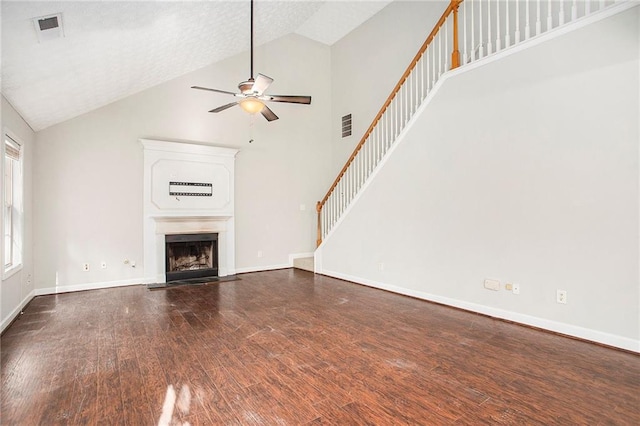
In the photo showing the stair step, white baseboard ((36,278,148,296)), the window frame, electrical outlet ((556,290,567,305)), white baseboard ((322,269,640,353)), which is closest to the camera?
white baseboard ((322,269,640,353))

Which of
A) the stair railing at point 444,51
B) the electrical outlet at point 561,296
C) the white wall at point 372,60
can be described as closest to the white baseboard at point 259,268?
the stair railing at point 444,51

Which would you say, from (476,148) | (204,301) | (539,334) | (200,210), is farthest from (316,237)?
(539,334)

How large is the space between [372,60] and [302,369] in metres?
6.45

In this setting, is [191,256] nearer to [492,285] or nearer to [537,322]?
[492,285]

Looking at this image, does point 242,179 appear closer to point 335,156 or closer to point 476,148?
point 335,156

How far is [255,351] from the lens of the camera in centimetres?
302

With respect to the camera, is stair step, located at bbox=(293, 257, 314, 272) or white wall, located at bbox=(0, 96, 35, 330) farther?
stair step, located at bbox=(293, 257, 314, 272)

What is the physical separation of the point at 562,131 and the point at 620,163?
59 cm

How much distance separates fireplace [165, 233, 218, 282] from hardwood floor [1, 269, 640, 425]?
171cm

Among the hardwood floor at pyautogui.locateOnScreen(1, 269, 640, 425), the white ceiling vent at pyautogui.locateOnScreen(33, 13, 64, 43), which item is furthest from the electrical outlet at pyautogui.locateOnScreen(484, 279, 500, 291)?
the white ceiling vent at pyautogui.locateOnScreen(33, 13, 64, 43)

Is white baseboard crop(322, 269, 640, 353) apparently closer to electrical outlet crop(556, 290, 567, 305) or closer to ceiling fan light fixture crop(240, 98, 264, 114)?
electrical outlet crop(556, 290, 567, 305)

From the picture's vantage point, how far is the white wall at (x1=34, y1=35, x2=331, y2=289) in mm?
5219

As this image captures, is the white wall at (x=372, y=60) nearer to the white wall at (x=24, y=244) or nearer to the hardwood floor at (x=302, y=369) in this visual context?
the hardwood floor at (x=302, y=369)

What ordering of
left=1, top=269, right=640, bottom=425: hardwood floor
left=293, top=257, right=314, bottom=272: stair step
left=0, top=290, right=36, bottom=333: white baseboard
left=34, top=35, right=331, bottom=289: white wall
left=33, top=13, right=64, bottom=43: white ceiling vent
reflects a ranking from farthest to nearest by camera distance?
left=293, top=257, right=314, bottom=272: stair step
left=34, top=35, right=331, bottom=289: white wall
left=0, top=290, right=36, bottom=333: white baseboard
left=33, top=13, right=64, bottom=43: white ceiling vent
left=1, top=269, right=640, bottom=425: hardwood floor
